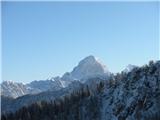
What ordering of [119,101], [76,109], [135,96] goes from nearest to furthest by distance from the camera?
[135,96], [119,101], [76,109]

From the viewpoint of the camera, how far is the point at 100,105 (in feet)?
573

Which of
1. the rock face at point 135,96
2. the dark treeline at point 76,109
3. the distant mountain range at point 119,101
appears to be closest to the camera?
the rock face at point 135,96

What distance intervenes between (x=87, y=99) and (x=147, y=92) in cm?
3786

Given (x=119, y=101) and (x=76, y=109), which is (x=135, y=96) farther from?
(x=76, y=109)

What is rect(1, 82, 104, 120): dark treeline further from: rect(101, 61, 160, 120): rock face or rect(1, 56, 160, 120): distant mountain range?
rect(101, 61, 160, 120): rock face

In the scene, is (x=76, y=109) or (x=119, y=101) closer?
(x=119, y=101)

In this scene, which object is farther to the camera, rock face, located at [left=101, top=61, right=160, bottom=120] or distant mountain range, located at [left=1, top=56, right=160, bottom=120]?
distant mountain range, located at [left=1, top=56, right=160, bottom=120]

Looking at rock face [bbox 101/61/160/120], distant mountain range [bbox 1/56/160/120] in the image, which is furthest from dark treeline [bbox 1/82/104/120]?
rock face [bbox 101/61/160/120]

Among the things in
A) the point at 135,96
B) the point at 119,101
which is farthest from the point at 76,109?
the point at 135,96

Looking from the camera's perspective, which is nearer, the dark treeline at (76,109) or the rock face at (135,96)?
the rock face at (135,96)

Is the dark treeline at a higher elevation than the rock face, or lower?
lower

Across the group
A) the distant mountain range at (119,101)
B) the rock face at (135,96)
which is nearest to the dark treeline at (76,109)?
the distant mountain range at (119,101)

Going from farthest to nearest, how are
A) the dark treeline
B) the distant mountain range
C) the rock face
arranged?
1. the dark treeline
2. the distant mountain range
3. the rock face

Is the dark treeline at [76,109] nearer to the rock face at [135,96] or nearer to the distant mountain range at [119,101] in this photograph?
the distant mountain range at [119,101]
